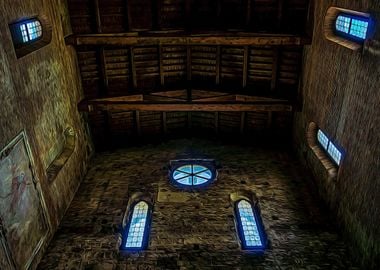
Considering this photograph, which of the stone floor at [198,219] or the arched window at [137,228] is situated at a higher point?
the stone floor at [198,219]

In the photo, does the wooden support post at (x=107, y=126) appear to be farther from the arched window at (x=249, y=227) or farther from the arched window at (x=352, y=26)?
the arched window at (x=352, y=26)

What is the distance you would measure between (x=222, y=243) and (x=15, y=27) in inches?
312

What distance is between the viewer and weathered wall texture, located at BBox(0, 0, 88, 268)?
26.0 ft

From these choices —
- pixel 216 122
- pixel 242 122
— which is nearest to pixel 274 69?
pixel 242 122

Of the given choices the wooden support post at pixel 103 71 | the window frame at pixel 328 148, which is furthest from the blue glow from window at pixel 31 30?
the window frame at pixel 328 148

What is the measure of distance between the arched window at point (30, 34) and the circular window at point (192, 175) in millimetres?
6147

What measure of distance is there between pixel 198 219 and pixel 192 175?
2.43 meters

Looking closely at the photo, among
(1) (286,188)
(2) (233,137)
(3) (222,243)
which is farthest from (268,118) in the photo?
(3) (222,243)

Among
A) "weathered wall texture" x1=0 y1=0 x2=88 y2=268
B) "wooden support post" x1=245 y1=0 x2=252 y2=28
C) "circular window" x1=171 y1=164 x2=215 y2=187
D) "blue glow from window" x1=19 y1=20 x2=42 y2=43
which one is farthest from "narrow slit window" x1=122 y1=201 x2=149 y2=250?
"wooden support post" x1=245 y1=0 x2=252 y2=28

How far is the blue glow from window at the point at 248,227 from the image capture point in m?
9.58

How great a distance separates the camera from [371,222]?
7.69 metres

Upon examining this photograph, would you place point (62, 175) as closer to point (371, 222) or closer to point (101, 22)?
point (101, 22)

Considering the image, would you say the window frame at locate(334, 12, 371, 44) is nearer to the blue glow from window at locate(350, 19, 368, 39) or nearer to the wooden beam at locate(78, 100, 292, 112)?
the blue glow from window at locate(350, 19, 368, 39)

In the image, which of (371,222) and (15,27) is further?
(15,27)
